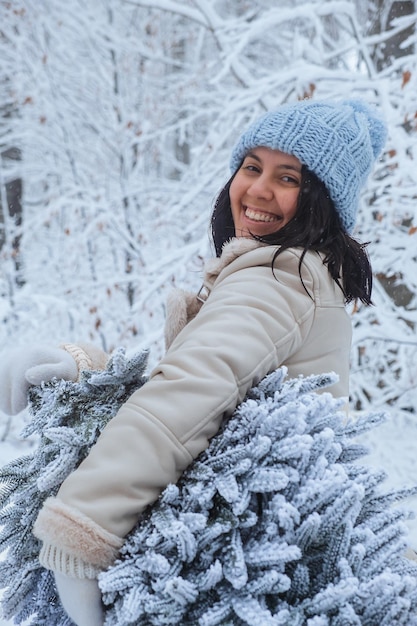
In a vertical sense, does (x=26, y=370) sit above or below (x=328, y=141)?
below

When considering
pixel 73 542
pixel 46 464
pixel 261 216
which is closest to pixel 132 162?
pixel 261 216

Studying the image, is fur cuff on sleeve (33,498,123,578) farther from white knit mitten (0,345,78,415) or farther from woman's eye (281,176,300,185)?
woman's eye (281,176,300,185)

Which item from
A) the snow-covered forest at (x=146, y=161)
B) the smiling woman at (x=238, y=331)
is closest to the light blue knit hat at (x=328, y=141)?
the smiling woman at (x=238, y=331)

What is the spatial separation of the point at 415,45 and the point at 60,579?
14.5ft

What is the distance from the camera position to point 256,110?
3760 mm

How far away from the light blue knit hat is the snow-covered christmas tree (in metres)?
0.62

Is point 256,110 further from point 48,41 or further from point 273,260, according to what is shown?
point 48,41

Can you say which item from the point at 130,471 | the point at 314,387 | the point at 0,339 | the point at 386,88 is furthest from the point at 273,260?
the point at 0,339

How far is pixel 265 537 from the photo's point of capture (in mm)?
908

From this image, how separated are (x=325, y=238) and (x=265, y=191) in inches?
8.3

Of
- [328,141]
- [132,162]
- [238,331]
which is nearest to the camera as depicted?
[238,331]

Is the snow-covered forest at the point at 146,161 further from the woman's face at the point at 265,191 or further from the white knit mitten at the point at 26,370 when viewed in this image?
the white knit mitten at the point at 26,370

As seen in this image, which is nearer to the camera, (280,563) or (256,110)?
(280,563)

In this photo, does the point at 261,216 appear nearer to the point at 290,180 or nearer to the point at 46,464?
the point at 290,180
